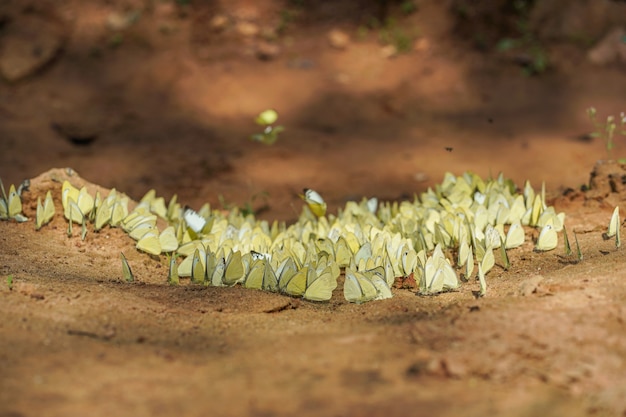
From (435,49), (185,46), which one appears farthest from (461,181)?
(185,46)

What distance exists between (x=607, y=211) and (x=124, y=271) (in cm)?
225

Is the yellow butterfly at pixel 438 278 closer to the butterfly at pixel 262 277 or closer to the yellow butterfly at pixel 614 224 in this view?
the butterfly at pixel 262 277

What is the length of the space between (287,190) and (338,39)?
9.28 ft

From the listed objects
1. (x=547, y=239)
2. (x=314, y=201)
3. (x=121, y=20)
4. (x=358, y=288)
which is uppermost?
(x=121, y=20)

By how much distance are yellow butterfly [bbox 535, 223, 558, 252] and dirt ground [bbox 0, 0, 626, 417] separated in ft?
0.16

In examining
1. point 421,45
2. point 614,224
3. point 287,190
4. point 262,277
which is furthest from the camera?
point 421,45

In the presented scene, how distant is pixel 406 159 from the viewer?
5984 millimetres

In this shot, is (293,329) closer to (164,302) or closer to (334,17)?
(164,302)

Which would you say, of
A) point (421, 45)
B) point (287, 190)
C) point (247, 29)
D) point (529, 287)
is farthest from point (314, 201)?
point (247, 29)

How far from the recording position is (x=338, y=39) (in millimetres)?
7848

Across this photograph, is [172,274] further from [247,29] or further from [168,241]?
[247,29]

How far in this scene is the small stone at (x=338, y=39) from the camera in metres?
7.79

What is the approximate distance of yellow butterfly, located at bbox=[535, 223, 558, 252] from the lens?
10.6 feet

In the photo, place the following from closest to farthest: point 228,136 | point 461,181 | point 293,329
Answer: point 293,329 < point 461,181 < point 228,136
